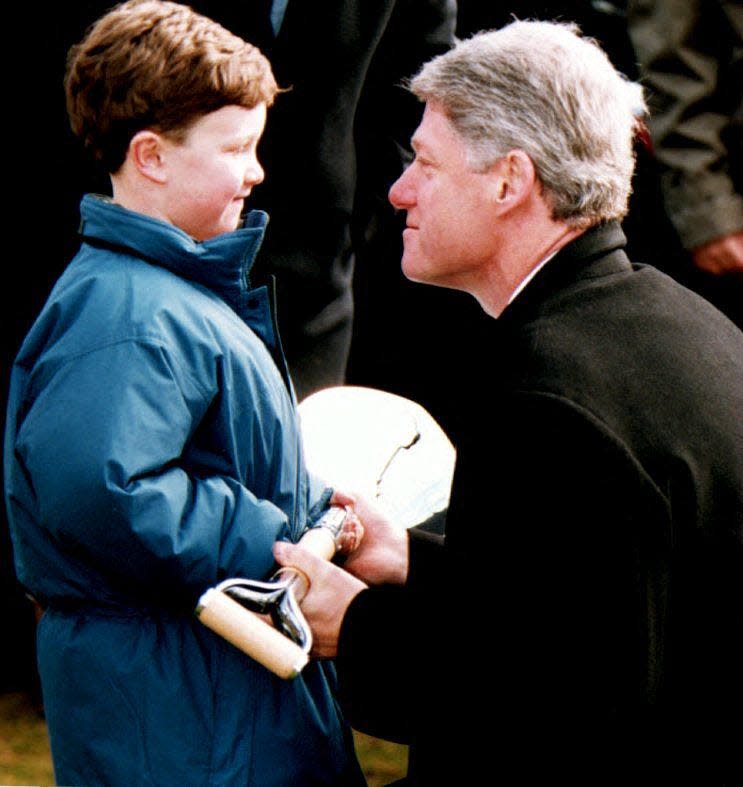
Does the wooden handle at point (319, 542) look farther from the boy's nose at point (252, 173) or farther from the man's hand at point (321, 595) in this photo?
the boy's nose at point (252, 173)

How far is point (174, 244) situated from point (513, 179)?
55 cm

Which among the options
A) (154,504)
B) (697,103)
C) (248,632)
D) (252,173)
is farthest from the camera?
(697,103)

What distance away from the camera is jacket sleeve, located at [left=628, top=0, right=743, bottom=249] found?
2.87 metres

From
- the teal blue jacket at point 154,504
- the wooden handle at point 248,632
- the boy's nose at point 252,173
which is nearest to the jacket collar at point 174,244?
the teal blue jacket at point 154,504

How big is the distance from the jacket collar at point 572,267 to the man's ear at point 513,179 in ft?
0.40

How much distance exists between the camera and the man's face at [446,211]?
2.30 meters

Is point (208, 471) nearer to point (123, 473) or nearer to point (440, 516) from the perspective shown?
point (123, 473)

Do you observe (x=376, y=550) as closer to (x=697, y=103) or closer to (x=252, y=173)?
(x=252, y=173)

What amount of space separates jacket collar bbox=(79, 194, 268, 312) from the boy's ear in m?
0.08

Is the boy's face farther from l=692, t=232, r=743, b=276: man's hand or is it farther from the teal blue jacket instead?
l=692, t=232, r=743, b=276: man's hand

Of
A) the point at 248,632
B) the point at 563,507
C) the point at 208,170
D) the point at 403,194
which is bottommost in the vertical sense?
the point at 248,632

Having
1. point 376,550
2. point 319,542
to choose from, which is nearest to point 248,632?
point 319,542

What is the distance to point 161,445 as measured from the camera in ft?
6.67

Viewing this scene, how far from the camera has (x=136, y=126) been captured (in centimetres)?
225
